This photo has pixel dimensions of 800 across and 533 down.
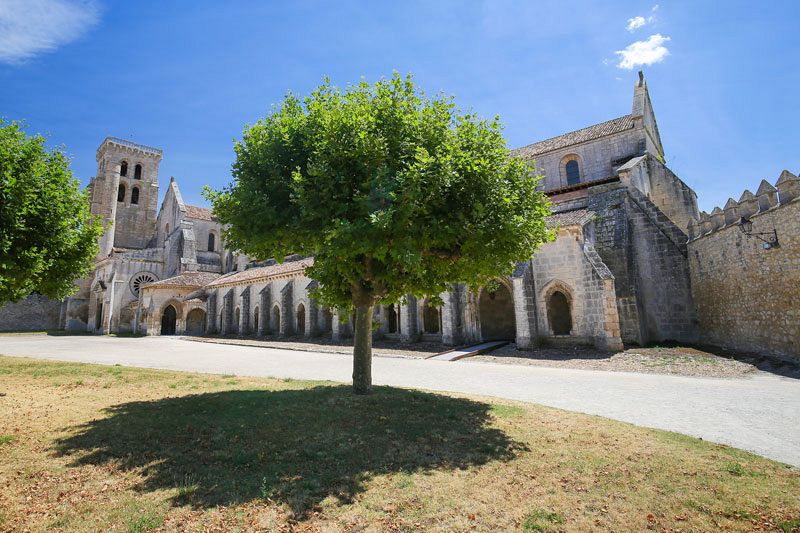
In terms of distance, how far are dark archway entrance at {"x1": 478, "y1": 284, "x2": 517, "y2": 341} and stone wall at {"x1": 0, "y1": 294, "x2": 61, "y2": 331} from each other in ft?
164

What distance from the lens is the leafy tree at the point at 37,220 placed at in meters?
9.35

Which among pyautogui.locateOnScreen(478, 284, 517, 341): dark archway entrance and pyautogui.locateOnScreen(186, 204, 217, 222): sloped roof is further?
pyautogui.locateOnScreen(186, 204, 217, 222): sloped roof

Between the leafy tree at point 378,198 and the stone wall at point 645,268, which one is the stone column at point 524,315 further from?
the leafy tree at point 378,198

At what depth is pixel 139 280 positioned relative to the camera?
44969 millimetres

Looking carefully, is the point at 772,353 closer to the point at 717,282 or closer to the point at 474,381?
the point at 717,282

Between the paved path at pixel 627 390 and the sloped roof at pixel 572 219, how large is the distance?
8460 millimetres

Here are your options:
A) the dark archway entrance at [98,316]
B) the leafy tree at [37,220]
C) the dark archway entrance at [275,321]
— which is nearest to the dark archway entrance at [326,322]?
the dark archway entrance at [275,321]

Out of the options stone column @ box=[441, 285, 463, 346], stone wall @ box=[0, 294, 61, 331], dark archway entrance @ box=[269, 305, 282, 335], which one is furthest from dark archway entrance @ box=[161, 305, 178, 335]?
stone column @ box=[441, 285, 463, 346]

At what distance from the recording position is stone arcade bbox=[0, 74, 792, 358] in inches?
796

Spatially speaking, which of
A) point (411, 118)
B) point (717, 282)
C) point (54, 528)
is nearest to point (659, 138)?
point (717, 282)

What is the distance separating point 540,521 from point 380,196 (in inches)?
229

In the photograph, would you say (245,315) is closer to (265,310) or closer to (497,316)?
(265,310)

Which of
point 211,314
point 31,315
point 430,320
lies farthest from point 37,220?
point 31,315

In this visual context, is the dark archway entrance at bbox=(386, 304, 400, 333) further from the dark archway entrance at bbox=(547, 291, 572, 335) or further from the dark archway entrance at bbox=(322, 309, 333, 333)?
the dark archway entrance at bbox=(547, 291, 572, 335)
